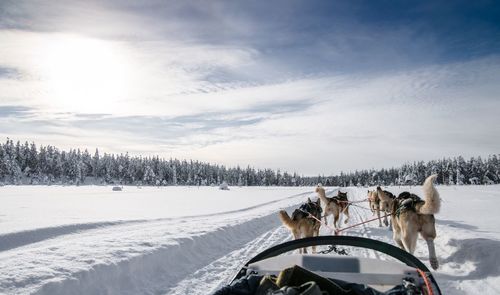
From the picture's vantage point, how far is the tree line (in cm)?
9694

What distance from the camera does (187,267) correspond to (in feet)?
23.8

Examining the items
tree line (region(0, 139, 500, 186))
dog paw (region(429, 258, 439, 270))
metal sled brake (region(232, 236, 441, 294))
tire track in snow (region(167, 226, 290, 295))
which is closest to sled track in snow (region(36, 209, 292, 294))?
tire track in snow (region(167, 226, 290, 295))

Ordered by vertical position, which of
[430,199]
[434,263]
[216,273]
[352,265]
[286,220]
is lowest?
[216,273]

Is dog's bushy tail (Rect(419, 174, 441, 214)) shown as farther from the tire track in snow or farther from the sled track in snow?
the sled track in snow

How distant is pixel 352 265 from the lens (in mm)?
2639

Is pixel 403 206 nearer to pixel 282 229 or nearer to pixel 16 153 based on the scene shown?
pixel 282 229

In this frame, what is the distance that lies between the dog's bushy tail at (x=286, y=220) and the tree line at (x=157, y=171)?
93364 millimetres

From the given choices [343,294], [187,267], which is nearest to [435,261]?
[187,267]

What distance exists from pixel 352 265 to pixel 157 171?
11980 centimetres

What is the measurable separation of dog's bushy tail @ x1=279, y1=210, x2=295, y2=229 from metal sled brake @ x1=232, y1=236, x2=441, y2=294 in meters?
4.59

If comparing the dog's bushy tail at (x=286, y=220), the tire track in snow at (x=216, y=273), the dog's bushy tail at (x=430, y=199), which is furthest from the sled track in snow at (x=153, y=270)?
the dog's bushy tail at (x=430, y=199)

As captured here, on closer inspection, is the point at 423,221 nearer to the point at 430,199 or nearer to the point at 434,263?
the point at 430,199

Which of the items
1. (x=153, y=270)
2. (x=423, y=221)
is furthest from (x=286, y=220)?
(x=153, y=270)

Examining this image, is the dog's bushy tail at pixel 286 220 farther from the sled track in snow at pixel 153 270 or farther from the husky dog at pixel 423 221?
the husky dog at pixel 423 221
